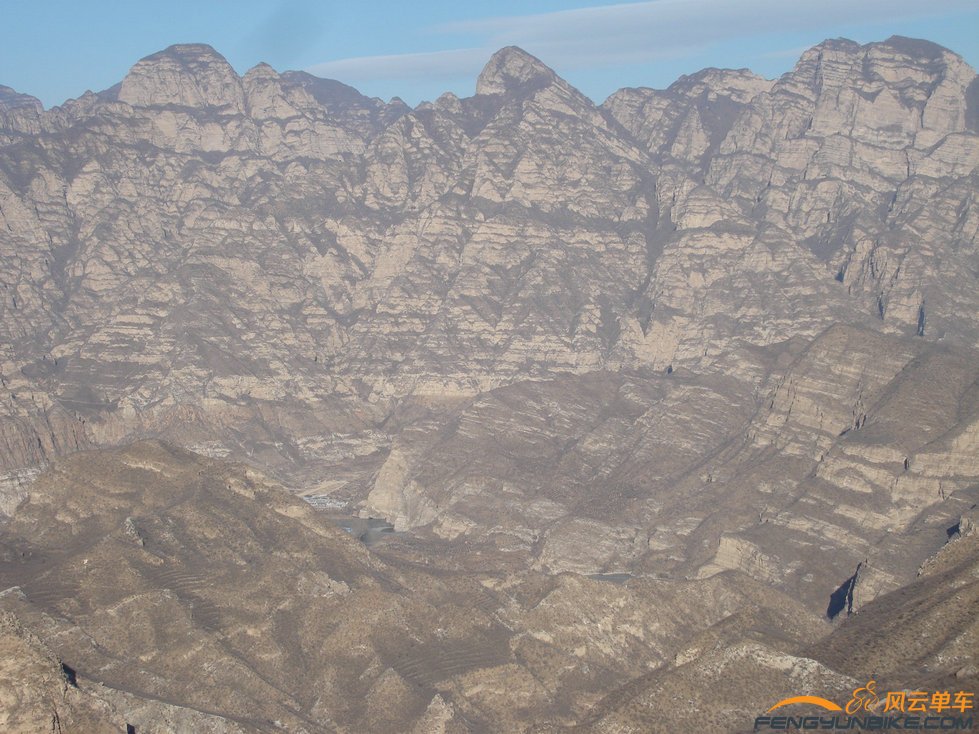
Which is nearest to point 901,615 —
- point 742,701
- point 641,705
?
point 742,701

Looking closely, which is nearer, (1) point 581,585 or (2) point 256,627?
(2) point 256,627

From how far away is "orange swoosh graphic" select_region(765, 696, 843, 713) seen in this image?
354 ft

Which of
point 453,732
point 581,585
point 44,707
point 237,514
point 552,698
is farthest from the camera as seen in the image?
point 237,514

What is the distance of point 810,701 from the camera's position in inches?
4368

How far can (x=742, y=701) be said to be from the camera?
118 m

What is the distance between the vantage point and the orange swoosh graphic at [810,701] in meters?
108

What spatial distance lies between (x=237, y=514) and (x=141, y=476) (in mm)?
18666

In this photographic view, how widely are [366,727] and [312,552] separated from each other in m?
43.6

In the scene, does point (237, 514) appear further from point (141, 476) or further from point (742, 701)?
point (742, 701)

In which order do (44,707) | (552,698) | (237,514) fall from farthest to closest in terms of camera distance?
(237,514) → (552,698) → (44,707)

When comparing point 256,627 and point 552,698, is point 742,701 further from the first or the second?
point 256,627

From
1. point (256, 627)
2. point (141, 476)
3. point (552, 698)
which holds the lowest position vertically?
point (552, 698)

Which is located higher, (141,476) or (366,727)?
(141,476)

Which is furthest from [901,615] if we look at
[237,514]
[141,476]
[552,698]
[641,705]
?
[141,476]
